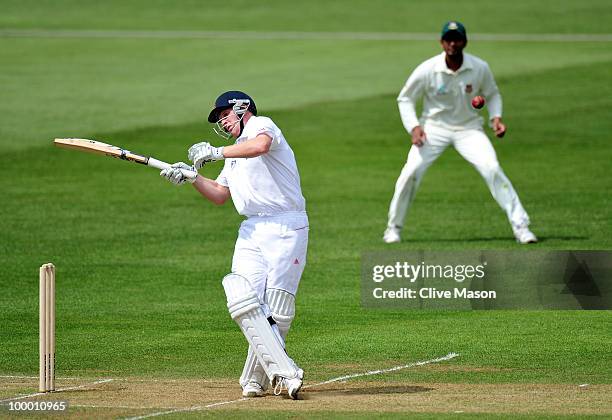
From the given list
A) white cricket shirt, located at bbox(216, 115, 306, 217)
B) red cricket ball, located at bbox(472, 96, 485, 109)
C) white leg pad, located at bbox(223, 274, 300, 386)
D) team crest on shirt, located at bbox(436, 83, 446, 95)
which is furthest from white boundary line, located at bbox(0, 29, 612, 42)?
white leg pad, located at bbox(223, 274, 300, 386)

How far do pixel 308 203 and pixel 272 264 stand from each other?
1076 centimetres

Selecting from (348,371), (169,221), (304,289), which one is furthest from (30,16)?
(348,371)

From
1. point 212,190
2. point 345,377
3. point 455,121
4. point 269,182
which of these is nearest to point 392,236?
point 455,121

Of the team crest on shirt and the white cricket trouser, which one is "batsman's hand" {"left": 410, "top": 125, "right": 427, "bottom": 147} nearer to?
the team crest on shirt

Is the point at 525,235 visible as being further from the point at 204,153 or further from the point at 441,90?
the point at 204,153

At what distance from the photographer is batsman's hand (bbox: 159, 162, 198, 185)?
10664 mm

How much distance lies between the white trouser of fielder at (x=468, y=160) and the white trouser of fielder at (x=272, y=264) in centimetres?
729

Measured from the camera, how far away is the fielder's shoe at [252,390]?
34.8ft

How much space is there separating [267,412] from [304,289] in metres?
5.85

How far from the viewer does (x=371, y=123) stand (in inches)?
1114

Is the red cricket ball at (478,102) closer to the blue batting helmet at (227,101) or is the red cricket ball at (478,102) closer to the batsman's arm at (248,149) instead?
the blue batting helmet at (227,101)

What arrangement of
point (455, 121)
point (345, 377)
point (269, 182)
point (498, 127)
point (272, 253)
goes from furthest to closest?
point (455, 121), point (498, 127), point (345, 377), point (269, 182), point (272, 253)

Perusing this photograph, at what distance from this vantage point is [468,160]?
18.0 meters

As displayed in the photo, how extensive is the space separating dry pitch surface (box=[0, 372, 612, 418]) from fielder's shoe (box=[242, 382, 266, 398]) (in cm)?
8
